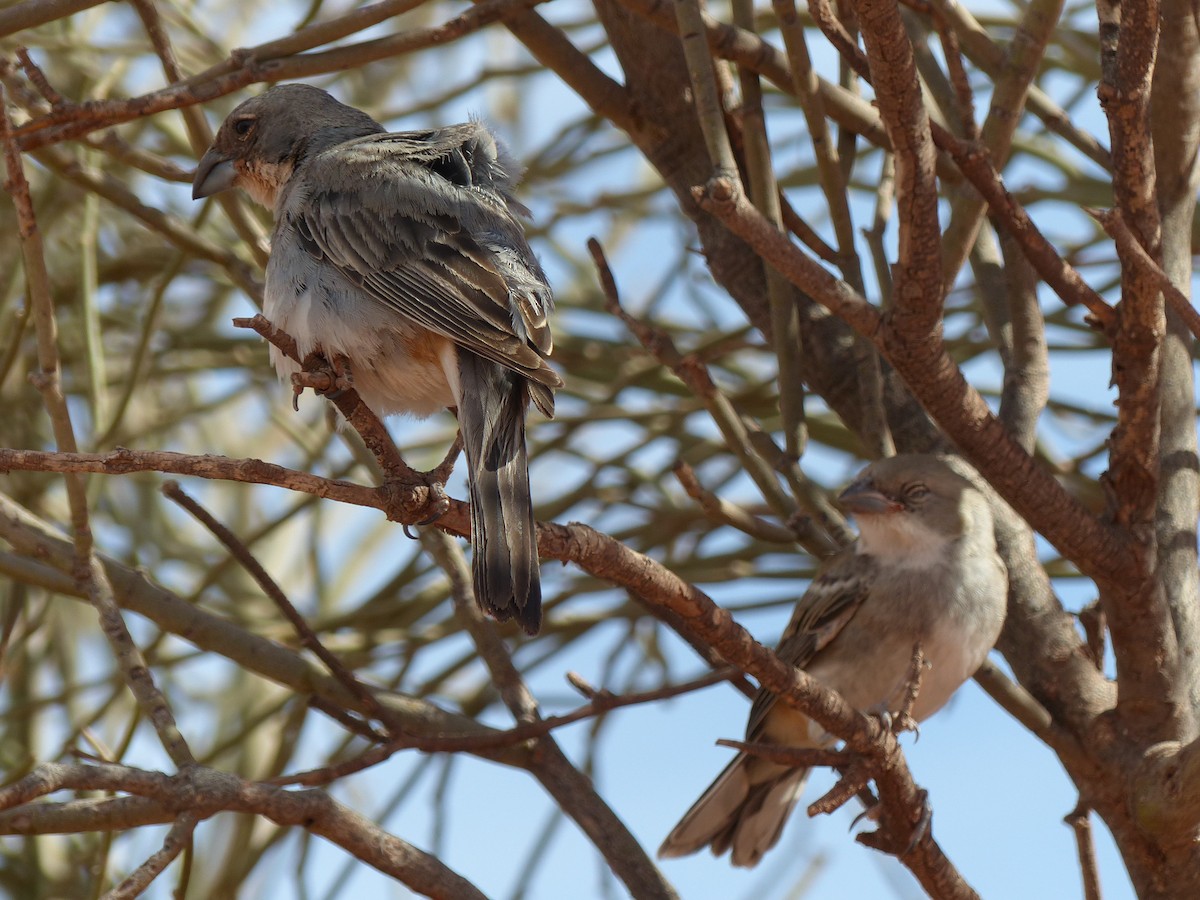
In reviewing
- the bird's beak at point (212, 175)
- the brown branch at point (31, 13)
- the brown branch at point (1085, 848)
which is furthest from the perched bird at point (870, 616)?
the brown branch at point (31, 13)

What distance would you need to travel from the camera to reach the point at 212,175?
444 centimetres

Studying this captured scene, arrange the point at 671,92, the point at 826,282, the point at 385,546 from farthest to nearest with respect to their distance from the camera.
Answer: the point at 385,546
the point at 671,92
the point at 826,282

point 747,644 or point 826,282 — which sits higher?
point 826,282

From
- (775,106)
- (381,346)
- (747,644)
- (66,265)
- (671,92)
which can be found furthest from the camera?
(66,265)

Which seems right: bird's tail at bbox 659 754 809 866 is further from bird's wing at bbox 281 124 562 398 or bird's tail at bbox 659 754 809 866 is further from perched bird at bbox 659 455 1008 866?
bird's wing at bbox 281 124 562 398

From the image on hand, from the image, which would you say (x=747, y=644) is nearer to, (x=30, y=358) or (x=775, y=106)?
(x=775, y=106)

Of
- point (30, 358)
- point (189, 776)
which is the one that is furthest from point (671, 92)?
point (30, 358)

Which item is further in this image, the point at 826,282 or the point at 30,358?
the point at 30,358

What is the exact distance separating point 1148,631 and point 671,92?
7.27ft

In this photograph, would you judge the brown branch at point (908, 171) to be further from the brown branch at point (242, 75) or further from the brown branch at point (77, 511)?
the brown branch at point (77, 511)

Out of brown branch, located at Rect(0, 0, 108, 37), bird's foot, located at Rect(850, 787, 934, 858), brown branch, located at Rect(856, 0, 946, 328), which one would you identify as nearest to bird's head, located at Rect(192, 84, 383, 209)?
brown branch, located at Rect(0, 0, 108, 37)

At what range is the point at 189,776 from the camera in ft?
10.5

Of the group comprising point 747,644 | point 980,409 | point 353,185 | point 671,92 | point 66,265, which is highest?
point 66,265

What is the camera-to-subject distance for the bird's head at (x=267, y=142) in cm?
445
